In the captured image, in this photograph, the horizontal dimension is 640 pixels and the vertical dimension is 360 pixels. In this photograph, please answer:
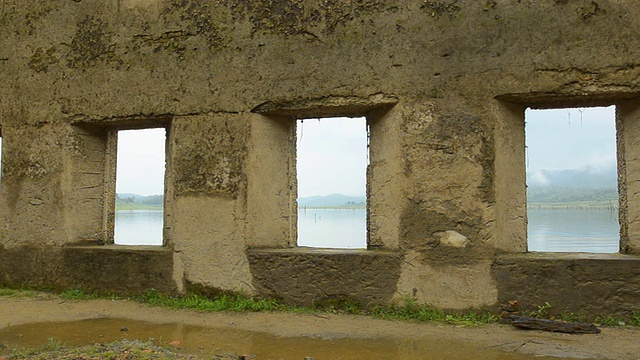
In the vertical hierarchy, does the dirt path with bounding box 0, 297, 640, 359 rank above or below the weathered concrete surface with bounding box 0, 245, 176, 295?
below

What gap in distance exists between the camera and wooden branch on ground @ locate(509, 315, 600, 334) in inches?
134

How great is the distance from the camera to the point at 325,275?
4.11m

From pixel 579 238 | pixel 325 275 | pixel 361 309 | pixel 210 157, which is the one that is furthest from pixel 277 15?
pixel 579 238

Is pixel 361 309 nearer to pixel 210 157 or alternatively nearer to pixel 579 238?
pixel 210 157

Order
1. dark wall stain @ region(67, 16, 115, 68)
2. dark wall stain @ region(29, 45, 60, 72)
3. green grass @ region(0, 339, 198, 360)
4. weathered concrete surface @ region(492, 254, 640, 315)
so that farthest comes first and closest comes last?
dark wall stain @ region(29, 45, 60, 72) < dark wall stain @ region(67, 16, 115, 68) < weathered concrete surface @ region(492, 254, 640, 315) < green grass @ region(0, 339, 198, 360)

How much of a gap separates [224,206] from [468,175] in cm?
212

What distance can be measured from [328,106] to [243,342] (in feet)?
6.74

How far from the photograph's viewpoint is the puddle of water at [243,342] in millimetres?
3025

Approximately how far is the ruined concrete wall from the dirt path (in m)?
0.38

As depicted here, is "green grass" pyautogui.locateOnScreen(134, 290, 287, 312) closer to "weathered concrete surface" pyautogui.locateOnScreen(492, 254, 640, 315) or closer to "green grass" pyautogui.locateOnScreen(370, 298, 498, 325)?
"green grass" pyautogui.locateOnScreen(370, 298, 498, 325)

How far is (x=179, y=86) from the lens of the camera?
459cm

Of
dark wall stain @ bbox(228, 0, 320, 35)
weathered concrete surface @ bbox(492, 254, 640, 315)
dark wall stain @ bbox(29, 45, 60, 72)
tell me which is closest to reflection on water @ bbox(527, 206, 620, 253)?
weathered concrete surface @ bbox(492, 254, 640, 315)

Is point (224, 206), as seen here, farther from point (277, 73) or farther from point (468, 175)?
point (468, 175)

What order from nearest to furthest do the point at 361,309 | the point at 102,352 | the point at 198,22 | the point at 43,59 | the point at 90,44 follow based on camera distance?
the point at 102,352, the point at 361,309, the point at 198,22, the point at 90,44, the point at 43,59
